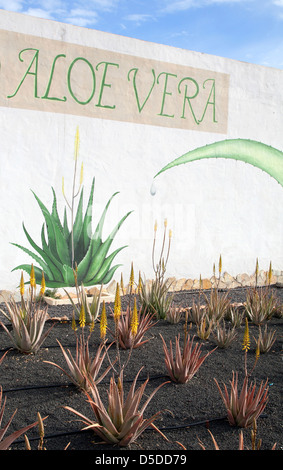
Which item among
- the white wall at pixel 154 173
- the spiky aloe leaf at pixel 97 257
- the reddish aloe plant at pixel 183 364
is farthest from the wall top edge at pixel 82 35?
the reddish aloe plant at pixel 183 364

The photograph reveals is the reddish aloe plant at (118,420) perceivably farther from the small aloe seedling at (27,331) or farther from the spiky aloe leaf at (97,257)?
the spiky aloe leaf at (97,257)

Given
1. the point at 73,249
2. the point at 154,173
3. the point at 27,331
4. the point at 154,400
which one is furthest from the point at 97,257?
the point at 154,400

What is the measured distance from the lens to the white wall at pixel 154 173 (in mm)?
6574

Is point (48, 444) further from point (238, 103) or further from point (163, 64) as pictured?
point (238, 103)

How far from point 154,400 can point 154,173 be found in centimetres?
463

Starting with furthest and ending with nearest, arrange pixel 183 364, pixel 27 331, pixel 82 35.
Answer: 1. pixel 82 35
2. pixel 27 331
3. pixel 183 364

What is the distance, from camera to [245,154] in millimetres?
8570

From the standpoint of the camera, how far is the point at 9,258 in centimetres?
655

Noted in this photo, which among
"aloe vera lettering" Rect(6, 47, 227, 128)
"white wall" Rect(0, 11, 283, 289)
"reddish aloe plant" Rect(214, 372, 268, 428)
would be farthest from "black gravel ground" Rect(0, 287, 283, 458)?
"aloe vera lettering" Rect(6, 47, 227, 128)

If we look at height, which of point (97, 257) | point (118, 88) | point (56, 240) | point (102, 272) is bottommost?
point (102, 272)

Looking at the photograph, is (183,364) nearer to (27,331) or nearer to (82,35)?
(27,331)

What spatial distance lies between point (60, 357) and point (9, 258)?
8.75 ft

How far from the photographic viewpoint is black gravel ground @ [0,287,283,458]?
113 inches
